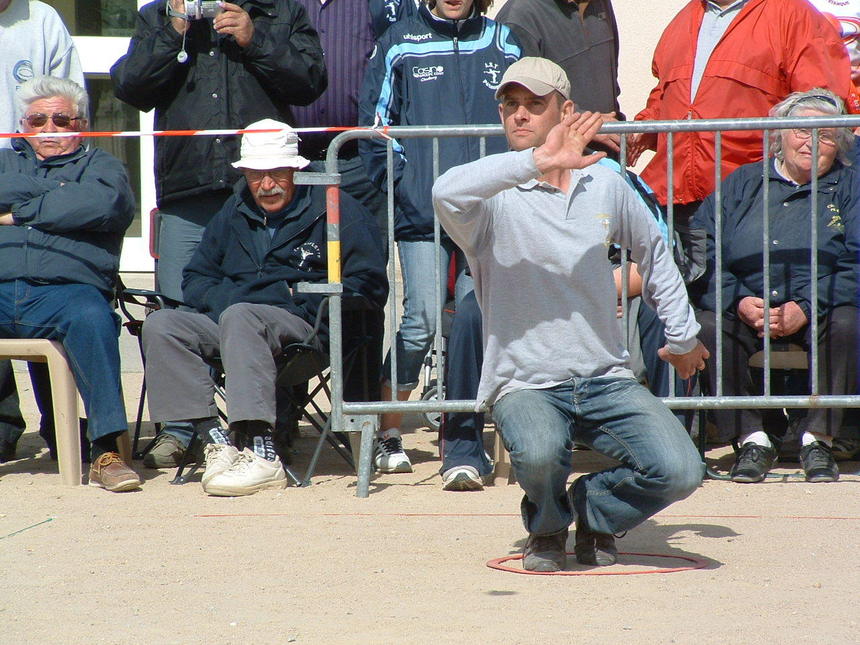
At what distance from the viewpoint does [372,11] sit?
6844 mm

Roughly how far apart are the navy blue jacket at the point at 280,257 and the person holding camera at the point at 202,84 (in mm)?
398

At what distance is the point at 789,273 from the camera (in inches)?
226

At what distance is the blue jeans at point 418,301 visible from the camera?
5887mm

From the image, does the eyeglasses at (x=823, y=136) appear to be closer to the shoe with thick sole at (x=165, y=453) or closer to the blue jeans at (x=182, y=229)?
the blue jeans at (x=182, y=229)

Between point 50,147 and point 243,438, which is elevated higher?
point 50,147

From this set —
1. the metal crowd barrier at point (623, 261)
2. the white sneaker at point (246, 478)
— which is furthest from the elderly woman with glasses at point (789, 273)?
the white sneaker at point (246, 478)

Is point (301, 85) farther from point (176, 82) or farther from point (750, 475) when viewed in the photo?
point (750, 475)

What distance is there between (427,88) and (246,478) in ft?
6.53

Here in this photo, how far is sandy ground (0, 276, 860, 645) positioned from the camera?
3.57 meters

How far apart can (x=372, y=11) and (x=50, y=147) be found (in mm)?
1847

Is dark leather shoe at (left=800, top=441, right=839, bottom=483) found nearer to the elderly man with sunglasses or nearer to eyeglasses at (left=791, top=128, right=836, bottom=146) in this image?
eyeglasses at (left=791, top=128, right=836, bottom=146)

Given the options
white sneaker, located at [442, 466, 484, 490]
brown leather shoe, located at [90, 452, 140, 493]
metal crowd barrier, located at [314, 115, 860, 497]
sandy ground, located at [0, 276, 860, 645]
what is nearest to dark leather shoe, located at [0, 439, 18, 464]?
sandy ground, located at [0, 276, 860, 645]

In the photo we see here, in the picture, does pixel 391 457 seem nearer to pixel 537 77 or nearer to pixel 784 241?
pixel 784 241

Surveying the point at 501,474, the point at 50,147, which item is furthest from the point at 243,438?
the point at 50,147
